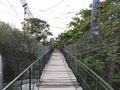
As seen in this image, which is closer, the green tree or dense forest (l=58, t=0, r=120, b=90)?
dense forest (l=58, t=0, r=120, b=90)

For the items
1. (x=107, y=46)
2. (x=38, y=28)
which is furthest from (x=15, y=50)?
(x=38, y=28)

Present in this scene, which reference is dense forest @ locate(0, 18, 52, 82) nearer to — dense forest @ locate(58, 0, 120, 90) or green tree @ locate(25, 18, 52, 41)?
dense forest @ locate(58, 0, 120, 90)

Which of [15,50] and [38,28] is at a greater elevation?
[38,28]

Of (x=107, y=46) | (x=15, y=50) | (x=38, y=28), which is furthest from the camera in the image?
(x=38, y=28)

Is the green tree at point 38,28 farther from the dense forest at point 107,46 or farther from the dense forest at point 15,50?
the dense forest at point 107,46

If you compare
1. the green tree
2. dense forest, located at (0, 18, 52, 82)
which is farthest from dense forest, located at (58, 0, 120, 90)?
the green tree

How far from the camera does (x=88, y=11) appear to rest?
1321 inches

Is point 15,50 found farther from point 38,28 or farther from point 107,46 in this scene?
point 38,28

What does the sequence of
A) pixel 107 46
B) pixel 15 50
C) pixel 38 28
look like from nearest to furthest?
1. pixel 107 46
2. pixel 15 50
3. pixel 38 28

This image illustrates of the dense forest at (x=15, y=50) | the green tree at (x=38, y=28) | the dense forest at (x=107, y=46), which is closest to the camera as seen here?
the dense forest at (x=107, y=46)

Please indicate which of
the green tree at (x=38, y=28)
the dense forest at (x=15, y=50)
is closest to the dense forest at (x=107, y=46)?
the dense forest at (x=15, y=50)

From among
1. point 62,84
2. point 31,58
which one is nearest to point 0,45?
point 31,58

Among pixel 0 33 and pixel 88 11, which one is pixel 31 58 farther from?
pixel 88 11

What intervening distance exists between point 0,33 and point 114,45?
14.5 metres
